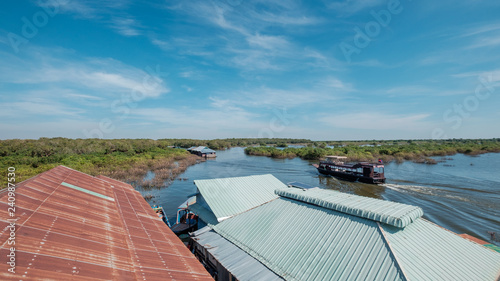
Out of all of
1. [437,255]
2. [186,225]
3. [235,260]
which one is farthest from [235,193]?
[437,255]

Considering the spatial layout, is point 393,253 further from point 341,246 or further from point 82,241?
point 82,241

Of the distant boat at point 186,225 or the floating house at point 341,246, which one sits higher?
the floating house at point 341,246

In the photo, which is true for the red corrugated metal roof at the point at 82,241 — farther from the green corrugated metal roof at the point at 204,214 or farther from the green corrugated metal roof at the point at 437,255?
the green corrugated metal roof at the point at 437,255

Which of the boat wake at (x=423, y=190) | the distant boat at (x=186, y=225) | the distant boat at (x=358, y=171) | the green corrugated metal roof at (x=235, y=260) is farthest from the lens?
the distant boat at (x=358, y=171)

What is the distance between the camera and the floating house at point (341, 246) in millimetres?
5668

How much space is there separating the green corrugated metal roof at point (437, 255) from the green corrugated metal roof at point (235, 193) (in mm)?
6458

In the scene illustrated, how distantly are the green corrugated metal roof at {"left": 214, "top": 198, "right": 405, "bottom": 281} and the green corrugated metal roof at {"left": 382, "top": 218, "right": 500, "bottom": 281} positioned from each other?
474 millimetres

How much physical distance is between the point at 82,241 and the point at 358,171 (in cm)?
3646

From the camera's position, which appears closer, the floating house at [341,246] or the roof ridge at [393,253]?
the roof ridge at [393,253]

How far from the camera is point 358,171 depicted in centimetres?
3372

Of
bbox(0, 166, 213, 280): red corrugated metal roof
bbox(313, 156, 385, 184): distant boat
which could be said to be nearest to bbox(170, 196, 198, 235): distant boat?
bbox(0, 166, 213, 280): red corrugated metal roof

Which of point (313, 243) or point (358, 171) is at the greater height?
point (313, 243)

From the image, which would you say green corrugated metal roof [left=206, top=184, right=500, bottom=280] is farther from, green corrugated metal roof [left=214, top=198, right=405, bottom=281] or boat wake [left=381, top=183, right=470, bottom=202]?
boat wake [left=381, top=183, right=470, bottom=202]
